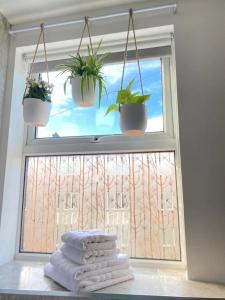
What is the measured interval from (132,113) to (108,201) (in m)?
0.50

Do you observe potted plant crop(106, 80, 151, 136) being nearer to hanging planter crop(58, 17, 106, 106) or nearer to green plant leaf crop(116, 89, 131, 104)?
green plant leaf crop(116, 89, 131, 104)

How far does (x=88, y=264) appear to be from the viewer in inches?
36.1

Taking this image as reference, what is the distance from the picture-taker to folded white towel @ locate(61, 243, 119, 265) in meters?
0.92

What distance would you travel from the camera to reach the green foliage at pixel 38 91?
114cm

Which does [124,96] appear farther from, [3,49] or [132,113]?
[3,49]

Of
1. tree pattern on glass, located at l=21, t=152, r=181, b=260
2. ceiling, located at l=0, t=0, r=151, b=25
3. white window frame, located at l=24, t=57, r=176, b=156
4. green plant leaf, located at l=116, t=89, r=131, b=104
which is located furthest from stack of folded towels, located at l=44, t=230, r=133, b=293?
ceiling, located at l=0, t=0, r=151, b=25

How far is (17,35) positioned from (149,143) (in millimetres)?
992

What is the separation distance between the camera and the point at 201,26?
1.16 metres

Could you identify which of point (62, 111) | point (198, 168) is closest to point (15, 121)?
point (62, 111)

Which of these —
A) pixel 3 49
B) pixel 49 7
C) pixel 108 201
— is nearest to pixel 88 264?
pixel 108 201

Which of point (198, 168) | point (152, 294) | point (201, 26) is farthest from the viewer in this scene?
point (201, 26)

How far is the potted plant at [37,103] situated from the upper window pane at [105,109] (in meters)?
0.23

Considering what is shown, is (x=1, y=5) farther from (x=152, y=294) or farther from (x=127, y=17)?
(x=152, y=294)

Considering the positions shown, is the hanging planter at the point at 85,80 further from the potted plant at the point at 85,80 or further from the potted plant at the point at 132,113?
the potted plant at the point at 132,113
